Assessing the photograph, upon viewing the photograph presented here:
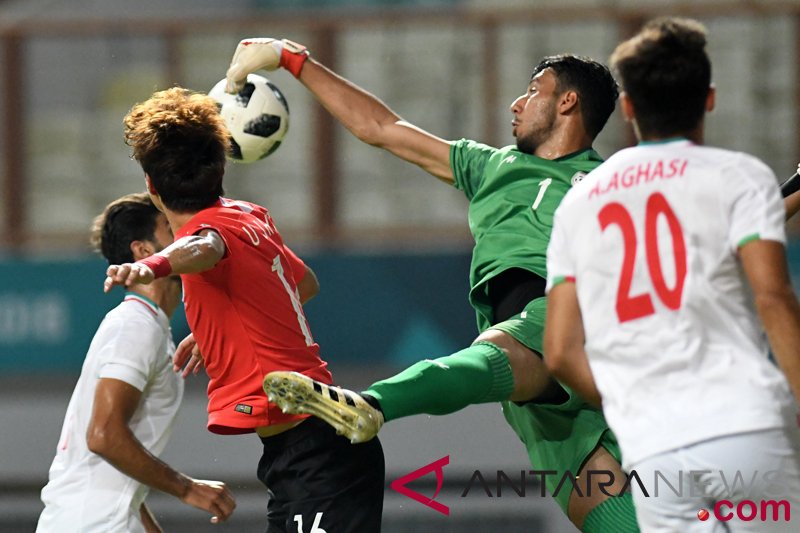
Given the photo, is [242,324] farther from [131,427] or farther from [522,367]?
[522,367]

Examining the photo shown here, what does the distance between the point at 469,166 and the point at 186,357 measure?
4.11 ft

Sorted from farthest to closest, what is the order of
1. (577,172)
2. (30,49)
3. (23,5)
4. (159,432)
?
(23,5) → (30,49) → (577,172) → (159,432)

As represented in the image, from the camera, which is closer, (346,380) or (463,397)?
(463,397)

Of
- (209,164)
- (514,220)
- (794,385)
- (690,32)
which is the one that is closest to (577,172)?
(514,220)

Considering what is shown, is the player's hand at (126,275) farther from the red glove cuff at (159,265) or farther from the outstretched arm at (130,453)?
the outstretched arm at (130,453)

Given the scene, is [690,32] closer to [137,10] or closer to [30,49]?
[30,49]

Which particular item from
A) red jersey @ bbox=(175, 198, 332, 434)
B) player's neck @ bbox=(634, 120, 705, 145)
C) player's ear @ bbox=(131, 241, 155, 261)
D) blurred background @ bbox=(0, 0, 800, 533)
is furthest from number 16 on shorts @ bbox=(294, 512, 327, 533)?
blurred background @ bbox=(0, 0, 800, 533)

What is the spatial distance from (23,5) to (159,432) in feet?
28.0

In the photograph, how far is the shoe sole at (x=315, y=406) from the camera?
144 inches

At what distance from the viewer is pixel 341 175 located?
10.3m

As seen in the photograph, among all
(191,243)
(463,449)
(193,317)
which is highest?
(191,243)

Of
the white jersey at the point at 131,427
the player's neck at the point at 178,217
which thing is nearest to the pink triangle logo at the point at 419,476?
the white jersey at the point at 131,427

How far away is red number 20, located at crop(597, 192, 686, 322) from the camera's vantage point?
9.77 feet

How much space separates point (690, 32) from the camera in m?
3.12
